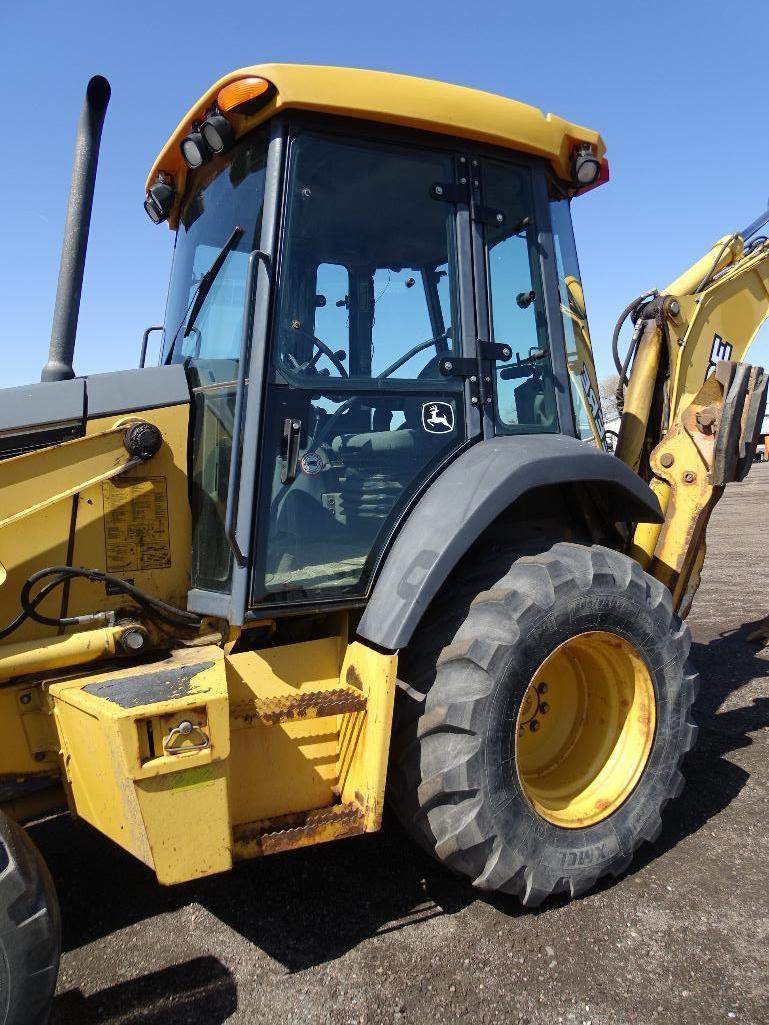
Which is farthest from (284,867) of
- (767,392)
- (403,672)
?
(767,392)

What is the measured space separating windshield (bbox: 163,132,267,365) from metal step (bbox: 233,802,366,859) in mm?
1524

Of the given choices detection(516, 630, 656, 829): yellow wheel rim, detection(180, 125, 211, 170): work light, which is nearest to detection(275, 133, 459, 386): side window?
detection(180, 125, 211, 170): work light

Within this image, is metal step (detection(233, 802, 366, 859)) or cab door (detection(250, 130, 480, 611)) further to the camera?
cab door (detection(250, 130, 480, 611))

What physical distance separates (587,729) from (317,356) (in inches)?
70.0

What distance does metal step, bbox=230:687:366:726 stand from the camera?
2.54 m

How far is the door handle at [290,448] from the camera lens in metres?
2.57

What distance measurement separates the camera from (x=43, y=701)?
2.50 m

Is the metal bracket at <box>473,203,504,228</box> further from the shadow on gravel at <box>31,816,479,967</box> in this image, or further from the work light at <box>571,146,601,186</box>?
the shadow on gravel at <box>31,816,479,967</box>

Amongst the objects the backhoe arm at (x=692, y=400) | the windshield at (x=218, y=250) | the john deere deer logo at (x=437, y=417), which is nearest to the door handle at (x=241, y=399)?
the windshield at (x=218, y=250)

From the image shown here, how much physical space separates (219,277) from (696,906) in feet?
8.94

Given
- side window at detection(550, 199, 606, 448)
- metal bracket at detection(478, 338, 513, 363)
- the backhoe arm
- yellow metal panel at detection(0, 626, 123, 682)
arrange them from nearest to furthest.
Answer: yellow metal panel at detection(0, 626, 123, 682), metal bracket at detection(478, 338, 513, 363), side window at detection(550, 199, 606, 448), the backhoe arm

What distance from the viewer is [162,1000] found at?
237 cm

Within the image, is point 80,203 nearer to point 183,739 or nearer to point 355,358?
point 355,358

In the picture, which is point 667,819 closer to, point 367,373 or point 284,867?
point 284,867
